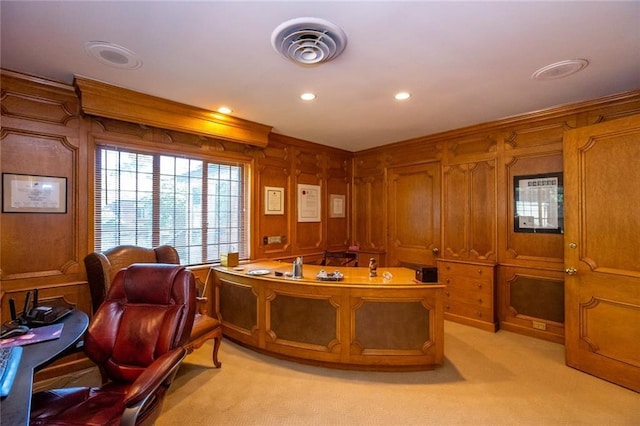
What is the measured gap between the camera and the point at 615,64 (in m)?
2.32

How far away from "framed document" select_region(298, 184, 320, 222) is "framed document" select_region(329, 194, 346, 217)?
33cm

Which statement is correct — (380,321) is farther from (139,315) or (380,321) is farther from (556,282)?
(556,282)

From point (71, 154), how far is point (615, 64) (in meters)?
4.60

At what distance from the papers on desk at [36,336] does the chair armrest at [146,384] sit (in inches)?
28.2

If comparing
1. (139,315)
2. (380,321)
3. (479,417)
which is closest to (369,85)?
(380,321)

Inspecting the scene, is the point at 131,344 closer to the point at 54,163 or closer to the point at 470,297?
the point at 54,163

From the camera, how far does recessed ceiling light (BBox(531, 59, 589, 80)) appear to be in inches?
89.9

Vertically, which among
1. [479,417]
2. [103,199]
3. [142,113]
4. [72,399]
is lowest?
[479,417]

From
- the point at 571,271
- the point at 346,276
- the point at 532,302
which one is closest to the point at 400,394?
the point at 346,276

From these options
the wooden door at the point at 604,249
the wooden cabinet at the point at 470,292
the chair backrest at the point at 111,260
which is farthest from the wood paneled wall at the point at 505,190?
the chair backrest at the point at 111,260

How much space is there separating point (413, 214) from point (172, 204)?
3382 mm

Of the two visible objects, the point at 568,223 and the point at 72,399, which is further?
the point at 568,223

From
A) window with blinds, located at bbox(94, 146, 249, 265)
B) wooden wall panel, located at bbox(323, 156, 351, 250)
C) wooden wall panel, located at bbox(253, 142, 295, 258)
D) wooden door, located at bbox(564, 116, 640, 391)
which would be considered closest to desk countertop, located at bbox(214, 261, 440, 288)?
window with blinds, located at bbox(94, 146, 249, 265)

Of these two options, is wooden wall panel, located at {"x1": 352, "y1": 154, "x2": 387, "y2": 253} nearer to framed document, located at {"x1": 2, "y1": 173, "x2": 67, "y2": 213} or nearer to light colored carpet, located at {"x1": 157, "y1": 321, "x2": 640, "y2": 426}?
light colored carpet, located at {"x1": 157, "y1": 321, "x2": 640, "y2": 426}
